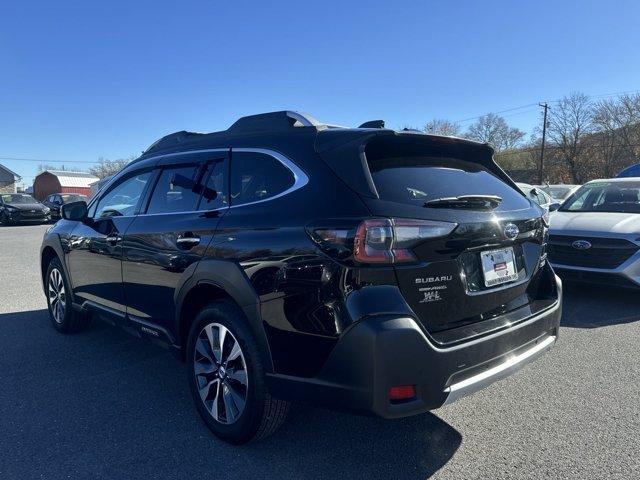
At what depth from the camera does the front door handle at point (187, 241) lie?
Result: 304 centimetres

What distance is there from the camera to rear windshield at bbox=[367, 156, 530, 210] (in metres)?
2.48

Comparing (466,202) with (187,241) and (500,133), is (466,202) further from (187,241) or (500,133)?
(500,133)

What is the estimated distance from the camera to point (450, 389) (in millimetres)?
2324

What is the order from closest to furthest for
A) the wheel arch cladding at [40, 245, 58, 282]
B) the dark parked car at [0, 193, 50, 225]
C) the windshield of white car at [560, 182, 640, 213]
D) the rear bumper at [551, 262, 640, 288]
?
1. the wheel arch cladding at [40, 245, 58, 282]
2. the rear bumper at [551, 262, 640, 288]
3. the windshield of white car at [560, 182, 640, 213]
4. the dark parked car at [0, 193, 50, 225]

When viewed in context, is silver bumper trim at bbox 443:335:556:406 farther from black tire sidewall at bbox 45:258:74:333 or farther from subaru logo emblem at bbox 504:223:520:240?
black tire sidewall at bbox 45:258:74:333

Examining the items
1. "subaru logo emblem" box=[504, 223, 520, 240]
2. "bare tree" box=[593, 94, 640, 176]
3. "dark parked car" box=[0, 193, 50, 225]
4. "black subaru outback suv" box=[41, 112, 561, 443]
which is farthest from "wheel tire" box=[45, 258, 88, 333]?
"bare tree" box=[593, 94, 640, 176]

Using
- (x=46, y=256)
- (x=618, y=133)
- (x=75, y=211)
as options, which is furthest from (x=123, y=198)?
(x=618, y=133)

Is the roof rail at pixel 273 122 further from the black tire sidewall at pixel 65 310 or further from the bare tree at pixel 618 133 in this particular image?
the bare tree at pixel 618 133

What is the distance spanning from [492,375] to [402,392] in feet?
1.93

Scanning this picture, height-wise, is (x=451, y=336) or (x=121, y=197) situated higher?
(x=121, y=197)

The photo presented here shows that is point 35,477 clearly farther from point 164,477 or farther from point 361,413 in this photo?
point 361,413

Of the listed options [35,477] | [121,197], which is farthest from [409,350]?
[121,197]

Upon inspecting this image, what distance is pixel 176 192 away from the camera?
3.47m

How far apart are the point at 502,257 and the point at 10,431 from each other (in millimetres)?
3248
